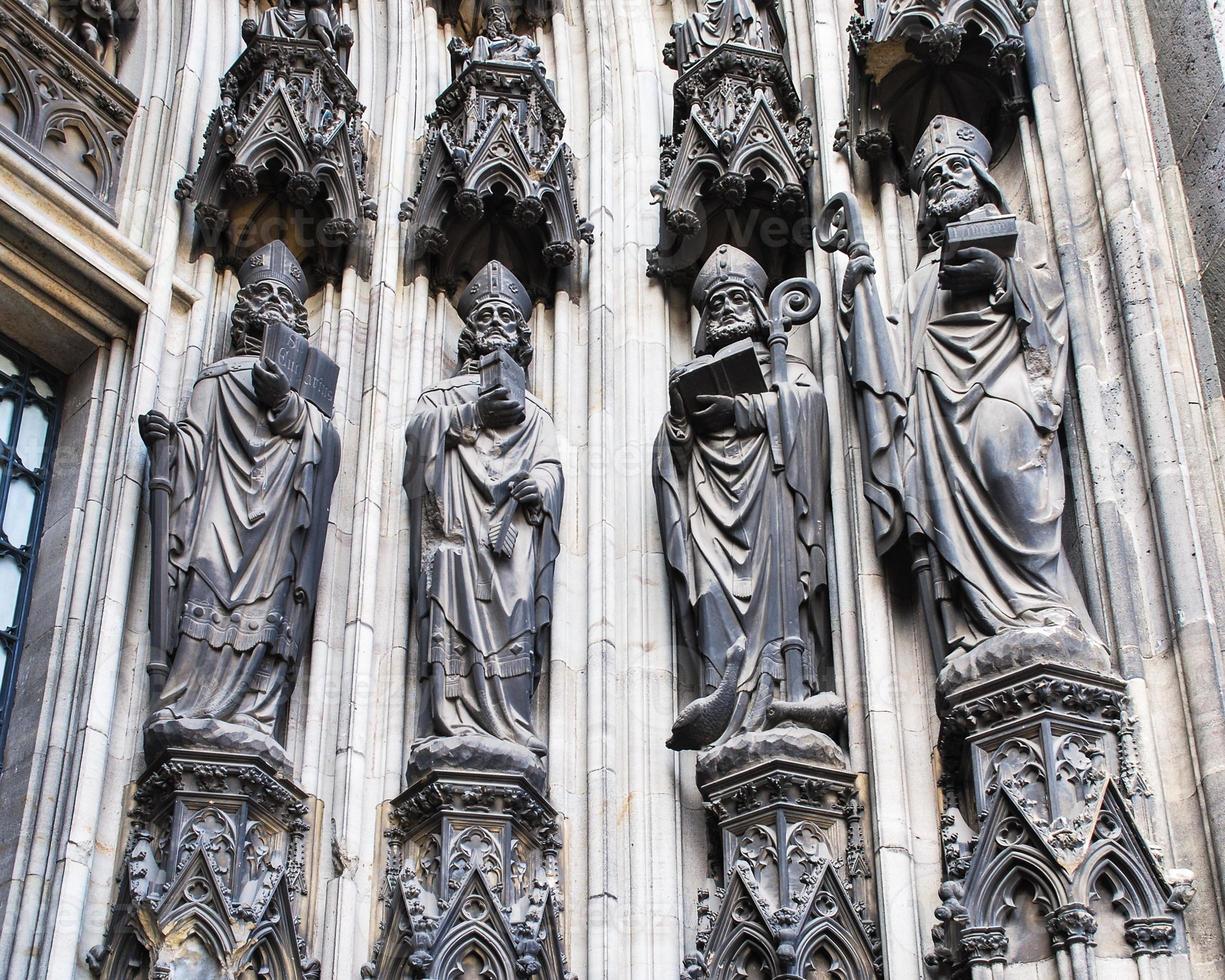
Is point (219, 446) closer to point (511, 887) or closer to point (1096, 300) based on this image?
point (511, 887)

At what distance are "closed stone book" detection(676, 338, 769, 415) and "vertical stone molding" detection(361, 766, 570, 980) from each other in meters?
1.70

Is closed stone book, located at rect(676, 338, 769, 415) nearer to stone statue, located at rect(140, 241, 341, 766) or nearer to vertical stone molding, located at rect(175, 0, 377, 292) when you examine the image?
stone statue, located at rect(140, 241, 341, 766)

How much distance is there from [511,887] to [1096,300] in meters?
3.20

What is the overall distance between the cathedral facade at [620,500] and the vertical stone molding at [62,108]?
0.09 ft

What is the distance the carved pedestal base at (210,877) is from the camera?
6109 mm

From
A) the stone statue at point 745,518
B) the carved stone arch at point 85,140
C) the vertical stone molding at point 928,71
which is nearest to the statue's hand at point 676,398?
the stone statue at point 745,518

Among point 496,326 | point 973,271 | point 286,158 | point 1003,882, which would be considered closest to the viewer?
point 1003,882

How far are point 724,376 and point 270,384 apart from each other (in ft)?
6.19

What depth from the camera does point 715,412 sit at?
716cm

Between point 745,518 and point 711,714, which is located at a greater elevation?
point 745,518

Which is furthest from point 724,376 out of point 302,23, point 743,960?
point 302,23

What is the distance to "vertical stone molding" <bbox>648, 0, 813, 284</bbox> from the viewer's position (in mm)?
7855

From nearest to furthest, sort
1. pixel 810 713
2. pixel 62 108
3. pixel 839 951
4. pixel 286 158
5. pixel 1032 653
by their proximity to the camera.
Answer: pixel 1032 653, pixel 839 951, pixel 810 713, pixel 286 158, pixel 62 108

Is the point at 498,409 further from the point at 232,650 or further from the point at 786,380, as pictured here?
the point at 232,650
